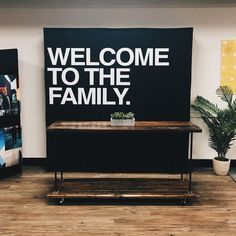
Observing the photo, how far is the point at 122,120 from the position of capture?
440 centimetres

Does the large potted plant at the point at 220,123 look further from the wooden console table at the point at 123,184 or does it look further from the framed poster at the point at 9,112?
the framed poster at the point at 9,112

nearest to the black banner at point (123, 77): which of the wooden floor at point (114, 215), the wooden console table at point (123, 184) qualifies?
the wooden console table at point (123, 184)

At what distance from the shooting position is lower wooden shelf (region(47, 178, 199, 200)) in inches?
165

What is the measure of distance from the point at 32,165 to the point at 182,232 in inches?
121

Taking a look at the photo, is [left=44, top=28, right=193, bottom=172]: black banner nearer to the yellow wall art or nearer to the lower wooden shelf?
the yellow wall art

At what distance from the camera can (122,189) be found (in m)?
4.40

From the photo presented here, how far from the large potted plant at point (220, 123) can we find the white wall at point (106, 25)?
10.6 inches

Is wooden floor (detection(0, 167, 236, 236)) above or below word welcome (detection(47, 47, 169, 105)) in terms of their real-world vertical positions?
below

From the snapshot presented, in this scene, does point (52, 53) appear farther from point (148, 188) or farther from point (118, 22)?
point (148, 188)

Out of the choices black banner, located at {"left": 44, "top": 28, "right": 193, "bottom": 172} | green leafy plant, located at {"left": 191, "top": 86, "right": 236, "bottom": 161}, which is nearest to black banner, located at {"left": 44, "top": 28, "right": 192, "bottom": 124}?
black banner, located at {"left": 44, "top": 28, "right": 193, "bottom": 172}

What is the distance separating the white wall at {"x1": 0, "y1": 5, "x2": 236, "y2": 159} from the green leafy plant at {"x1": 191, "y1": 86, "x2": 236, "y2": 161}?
25 cm

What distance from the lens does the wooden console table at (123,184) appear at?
4.18 m

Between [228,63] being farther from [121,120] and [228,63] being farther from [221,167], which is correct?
[121,120]

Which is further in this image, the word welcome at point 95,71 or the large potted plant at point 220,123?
the word welcome at point 95,71
